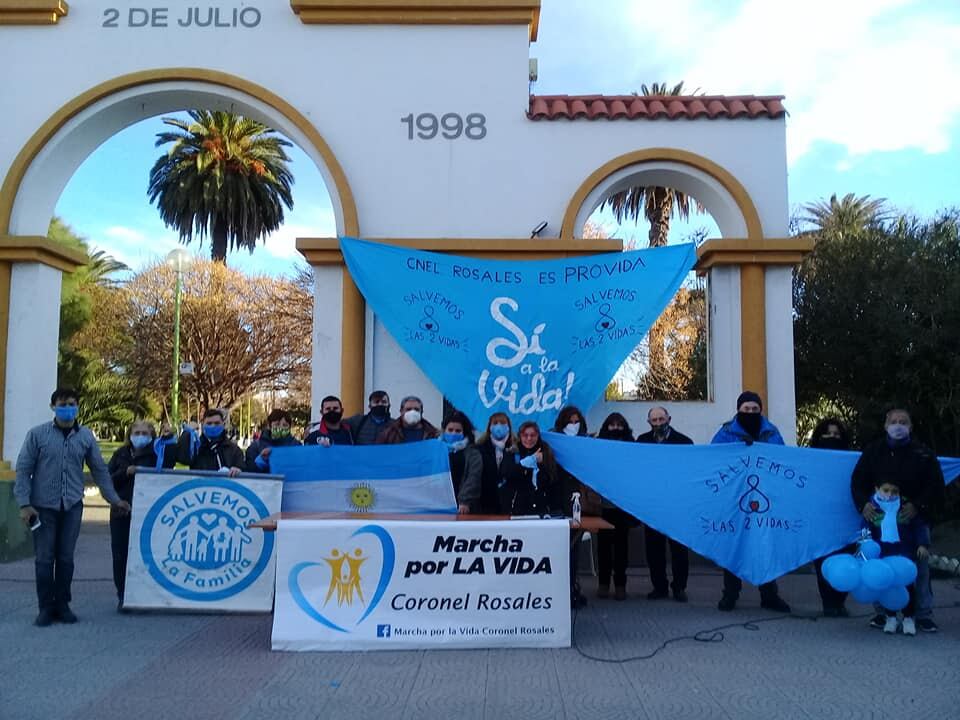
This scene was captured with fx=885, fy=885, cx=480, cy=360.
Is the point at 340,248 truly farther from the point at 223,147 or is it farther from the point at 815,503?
the point at 223,147

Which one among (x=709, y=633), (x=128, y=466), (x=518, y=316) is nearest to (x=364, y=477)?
(x=128, y=466)

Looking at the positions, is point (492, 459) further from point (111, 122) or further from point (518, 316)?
point (111, 122)

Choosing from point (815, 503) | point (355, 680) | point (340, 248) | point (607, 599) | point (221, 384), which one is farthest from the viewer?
point (221, 384)

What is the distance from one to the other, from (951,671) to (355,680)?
388 cm

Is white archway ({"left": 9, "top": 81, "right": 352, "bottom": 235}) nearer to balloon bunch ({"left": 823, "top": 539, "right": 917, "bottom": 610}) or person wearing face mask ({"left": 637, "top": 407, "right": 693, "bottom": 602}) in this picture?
person wearing face mask ({"left": 637, "top": 407, "right": 693, "bottom": 602})

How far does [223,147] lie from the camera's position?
96.0 feet

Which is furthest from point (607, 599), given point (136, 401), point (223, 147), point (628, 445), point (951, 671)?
point (136, 401)

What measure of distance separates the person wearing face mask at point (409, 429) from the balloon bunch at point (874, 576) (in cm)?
360

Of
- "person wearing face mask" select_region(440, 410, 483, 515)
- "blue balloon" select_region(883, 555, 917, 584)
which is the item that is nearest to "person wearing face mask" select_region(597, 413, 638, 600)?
"person wearing face mask" select_region(440, 410, 483, 515)

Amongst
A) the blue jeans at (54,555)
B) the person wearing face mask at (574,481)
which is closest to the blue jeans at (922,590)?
the person wearing face mask at (574,481)

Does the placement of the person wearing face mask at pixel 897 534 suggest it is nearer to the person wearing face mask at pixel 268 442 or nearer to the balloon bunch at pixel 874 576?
the balloon bunch at pixel 874 576

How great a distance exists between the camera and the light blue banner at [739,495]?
745 cm

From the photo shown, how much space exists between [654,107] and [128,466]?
711 centimetres

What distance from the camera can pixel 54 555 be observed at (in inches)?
280
